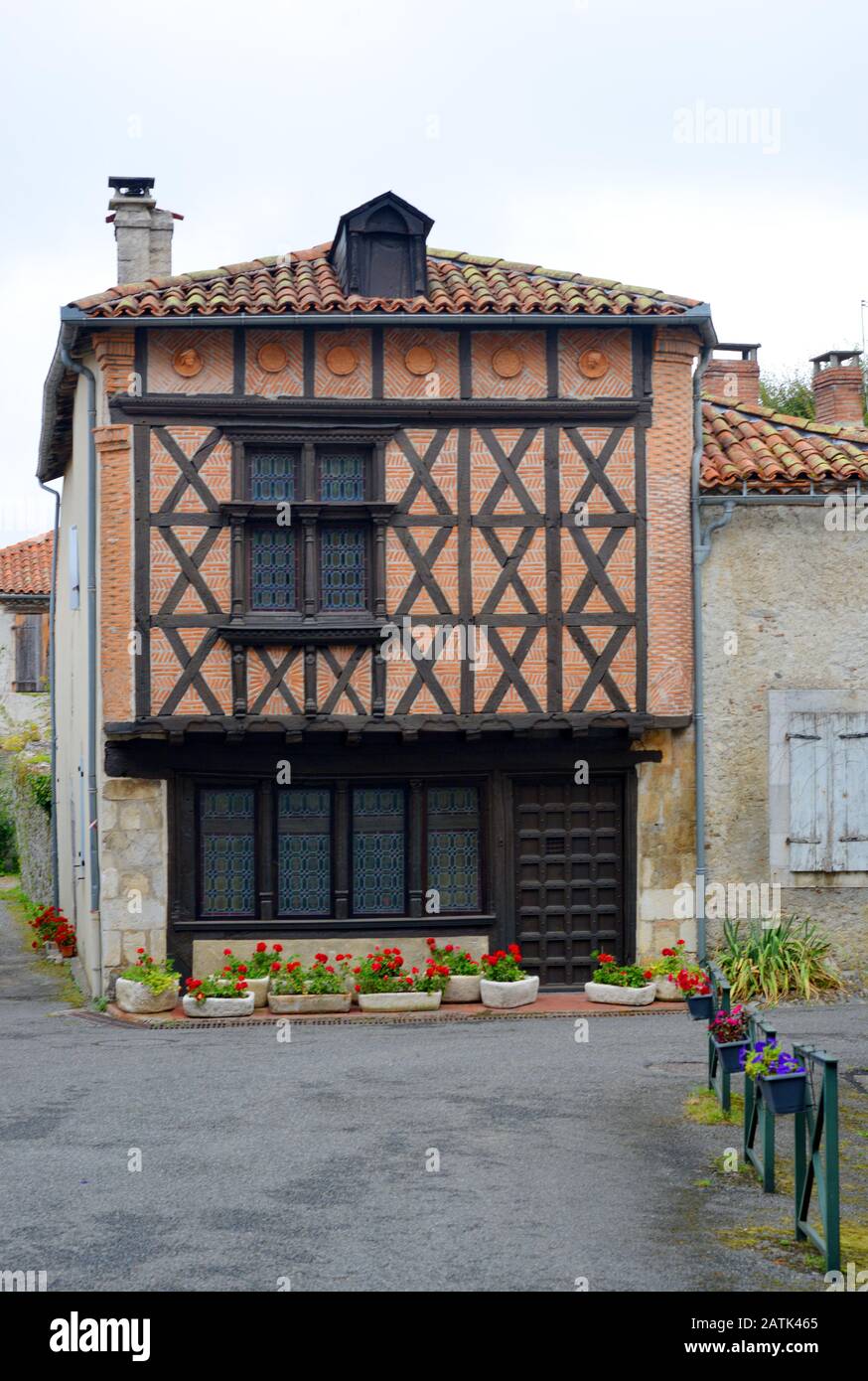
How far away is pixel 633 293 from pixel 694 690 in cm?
393

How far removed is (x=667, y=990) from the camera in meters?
15.3

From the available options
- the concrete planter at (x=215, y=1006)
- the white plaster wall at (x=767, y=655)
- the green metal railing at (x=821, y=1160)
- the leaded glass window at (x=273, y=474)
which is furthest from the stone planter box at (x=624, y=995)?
the green metal railing at (x=821, y=1160)

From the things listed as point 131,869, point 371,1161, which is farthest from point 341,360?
point 371,1161

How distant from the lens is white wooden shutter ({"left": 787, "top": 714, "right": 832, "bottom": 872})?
15711 mm

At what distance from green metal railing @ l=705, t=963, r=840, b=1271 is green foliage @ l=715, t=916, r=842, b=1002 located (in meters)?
6.01

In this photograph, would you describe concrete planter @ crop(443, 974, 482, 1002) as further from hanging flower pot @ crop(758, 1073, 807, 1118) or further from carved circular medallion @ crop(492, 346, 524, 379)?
→ hanging flower pot @ crop(758, 1073, 807, 1118)

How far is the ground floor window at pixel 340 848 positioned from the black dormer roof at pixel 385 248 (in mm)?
4824

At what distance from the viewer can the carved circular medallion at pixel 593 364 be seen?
15.4m

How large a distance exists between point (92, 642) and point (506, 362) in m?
4.77

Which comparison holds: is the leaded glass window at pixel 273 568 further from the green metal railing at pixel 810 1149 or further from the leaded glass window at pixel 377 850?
the green metal railing at pixel 810 1149

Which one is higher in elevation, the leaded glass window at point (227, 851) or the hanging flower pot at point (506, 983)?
the leaded glass window at point (227, 851)

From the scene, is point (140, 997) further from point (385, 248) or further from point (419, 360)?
point (385, 248)

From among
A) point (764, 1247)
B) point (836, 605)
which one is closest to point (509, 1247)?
point (764, 1247)

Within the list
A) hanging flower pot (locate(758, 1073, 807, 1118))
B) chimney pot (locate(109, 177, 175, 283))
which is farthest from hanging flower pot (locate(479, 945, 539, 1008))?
chimney pot (locate(109, 177, 175, 283))
